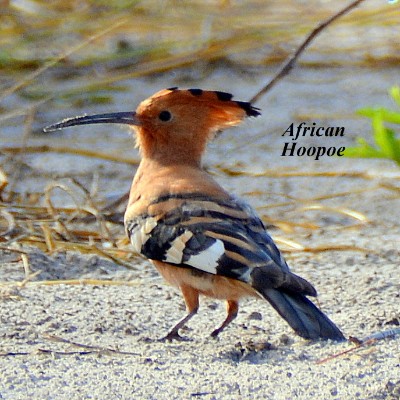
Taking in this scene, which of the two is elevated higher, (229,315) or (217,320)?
Result: (229,315)

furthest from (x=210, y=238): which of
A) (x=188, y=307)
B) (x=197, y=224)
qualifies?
(x=188, y=307)

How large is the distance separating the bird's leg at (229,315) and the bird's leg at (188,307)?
3.6 inches

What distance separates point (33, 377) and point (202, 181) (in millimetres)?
1024

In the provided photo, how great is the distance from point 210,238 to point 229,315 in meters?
0.32

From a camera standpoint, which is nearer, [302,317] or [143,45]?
[302,317]

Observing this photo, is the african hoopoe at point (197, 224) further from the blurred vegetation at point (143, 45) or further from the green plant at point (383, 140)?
the blurred vegetation at point (143, 45)

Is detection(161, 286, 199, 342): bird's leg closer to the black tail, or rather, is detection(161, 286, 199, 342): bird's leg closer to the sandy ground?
the sandy ground

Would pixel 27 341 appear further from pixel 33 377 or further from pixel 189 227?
pixel 189 227

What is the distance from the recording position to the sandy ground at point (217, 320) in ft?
8.81

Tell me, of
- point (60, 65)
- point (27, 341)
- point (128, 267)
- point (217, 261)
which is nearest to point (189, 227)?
point (217, 261)

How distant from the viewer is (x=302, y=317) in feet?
9.70

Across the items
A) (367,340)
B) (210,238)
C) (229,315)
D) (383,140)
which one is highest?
(383,140)

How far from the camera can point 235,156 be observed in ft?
18.9

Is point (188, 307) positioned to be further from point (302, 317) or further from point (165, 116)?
point (165, 116)
